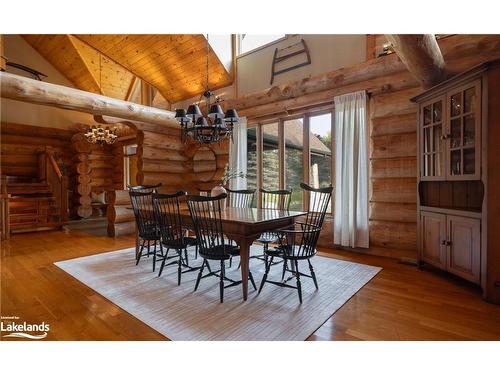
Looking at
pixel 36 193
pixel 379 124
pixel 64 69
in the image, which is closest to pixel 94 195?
pixel 36 193

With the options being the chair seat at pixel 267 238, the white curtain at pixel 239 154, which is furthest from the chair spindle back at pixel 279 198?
the white curtain at pixel 239 154

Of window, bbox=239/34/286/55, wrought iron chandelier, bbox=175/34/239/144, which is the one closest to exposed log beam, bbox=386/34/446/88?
wrought iron chandelier, bbox=175/34/239/144

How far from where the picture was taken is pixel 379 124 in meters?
4.00

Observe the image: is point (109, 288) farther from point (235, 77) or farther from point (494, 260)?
point (235, 77)

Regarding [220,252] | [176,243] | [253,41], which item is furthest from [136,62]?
[220,252]

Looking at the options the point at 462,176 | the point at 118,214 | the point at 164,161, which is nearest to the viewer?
the point at 462,176

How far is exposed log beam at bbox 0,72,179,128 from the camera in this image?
364cm

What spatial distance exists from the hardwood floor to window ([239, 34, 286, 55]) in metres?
4.68

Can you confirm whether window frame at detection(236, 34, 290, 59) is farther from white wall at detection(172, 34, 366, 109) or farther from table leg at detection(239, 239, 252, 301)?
table leg at detection(239, 239, 252, 301)

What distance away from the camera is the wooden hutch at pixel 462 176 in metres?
2.46

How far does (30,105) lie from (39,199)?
10.9 ft

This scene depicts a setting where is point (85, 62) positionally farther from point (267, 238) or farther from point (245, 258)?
point (245, 258)

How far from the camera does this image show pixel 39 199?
620cm

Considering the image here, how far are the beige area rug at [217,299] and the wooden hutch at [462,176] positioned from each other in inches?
33.9
